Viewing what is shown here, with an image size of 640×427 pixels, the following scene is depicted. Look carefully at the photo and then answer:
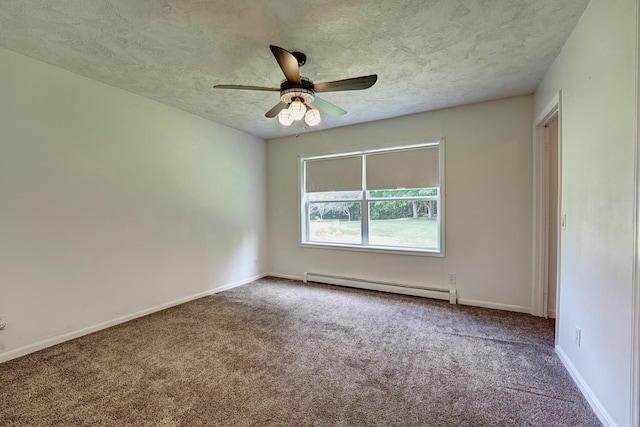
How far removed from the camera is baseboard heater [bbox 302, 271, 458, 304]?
347cm

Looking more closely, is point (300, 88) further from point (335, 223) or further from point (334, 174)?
point (335, 223)

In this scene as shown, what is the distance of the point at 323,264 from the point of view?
443 centimetres

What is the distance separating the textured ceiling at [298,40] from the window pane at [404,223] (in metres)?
1.50

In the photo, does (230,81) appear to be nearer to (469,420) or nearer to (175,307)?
(175,307)

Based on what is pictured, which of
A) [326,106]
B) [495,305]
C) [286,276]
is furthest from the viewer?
[286,276]

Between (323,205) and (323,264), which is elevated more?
(323,205)

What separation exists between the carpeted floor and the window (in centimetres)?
119

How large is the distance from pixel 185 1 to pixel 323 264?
3.63 m

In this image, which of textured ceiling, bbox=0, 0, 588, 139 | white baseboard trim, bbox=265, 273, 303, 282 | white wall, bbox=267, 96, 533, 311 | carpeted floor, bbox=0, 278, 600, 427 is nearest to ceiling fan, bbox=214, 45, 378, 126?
textured ceiling, bbox=0, 0, 588, 139

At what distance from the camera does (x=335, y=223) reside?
4480mm

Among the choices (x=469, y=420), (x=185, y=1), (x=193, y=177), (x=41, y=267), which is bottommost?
Answer: (x=469, y=420)

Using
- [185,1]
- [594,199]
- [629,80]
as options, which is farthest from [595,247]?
[185,1]

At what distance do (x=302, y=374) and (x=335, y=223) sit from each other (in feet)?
8.93

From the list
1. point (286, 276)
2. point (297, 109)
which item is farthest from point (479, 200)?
point (286, 276)
